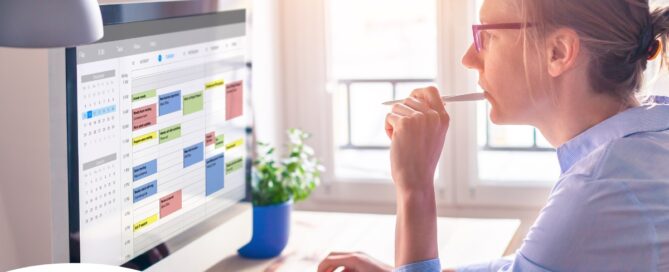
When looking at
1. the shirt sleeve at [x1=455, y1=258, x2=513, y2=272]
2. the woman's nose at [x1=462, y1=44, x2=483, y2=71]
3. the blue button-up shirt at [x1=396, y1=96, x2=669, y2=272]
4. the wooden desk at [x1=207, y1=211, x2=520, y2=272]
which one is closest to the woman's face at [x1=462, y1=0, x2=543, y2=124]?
the woman's nose at [x1=462, y1=44, x2=483, y2=71]

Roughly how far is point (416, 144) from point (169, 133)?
0.38 meters

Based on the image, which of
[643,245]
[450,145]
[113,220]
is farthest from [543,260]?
[450,145]

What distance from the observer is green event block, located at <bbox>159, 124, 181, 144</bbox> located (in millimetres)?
1559

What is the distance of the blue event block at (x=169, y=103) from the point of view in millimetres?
1543

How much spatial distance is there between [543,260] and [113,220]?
1.92ft

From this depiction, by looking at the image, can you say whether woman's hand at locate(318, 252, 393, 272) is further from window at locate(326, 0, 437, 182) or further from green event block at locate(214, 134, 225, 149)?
window at locate(326, 0, 437, 182)

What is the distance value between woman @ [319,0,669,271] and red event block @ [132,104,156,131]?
1.12 feet

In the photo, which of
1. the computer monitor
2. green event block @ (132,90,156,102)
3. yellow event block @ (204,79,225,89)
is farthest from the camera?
yellow event block @ (204,79,225,89)

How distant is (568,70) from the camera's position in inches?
54.0

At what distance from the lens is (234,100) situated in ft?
5.98

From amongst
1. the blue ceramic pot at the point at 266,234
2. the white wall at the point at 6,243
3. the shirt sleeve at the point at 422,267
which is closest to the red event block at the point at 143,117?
the white wall at the point at 6,243

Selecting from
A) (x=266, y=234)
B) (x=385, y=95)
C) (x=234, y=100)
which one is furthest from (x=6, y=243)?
(x=385, y=95)

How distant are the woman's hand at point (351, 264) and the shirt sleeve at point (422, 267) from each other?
9.3 inches

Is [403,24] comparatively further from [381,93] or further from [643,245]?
[643,245]
